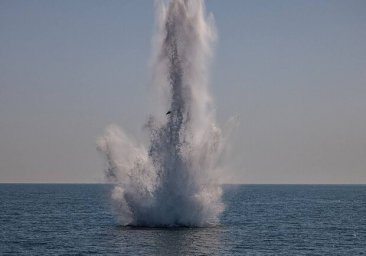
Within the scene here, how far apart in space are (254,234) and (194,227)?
7.65 m

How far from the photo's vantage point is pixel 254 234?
77250mm

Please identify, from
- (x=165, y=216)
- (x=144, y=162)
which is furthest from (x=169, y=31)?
(x=165, y=216)

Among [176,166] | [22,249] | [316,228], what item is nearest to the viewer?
[22,249]

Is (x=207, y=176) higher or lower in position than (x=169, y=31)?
lower

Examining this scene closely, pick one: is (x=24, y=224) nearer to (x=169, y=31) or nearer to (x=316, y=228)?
(x=169, y=31)

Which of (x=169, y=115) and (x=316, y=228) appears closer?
(x=169, y=115)

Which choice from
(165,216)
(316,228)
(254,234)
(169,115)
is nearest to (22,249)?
(165,216)

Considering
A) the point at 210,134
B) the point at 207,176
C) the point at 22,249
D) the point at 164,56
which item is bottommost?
the point at 22,249

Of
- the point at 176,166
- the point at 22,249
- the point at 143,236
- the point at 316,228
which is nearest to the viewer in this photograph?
the point at 22,249

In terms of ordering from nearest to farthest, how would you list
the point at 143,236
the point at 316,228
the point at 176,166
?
1. the point at 143,236
2. the point at 176,166
3. the point at 316,228

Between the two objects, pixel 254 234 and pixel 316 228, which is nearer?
pixel 254 234

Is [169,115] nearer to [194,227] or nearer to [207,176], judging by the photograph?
[207,176]

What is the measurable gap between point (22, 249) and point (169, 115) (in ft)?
80.5

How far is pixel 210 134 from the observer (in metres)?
77.4
